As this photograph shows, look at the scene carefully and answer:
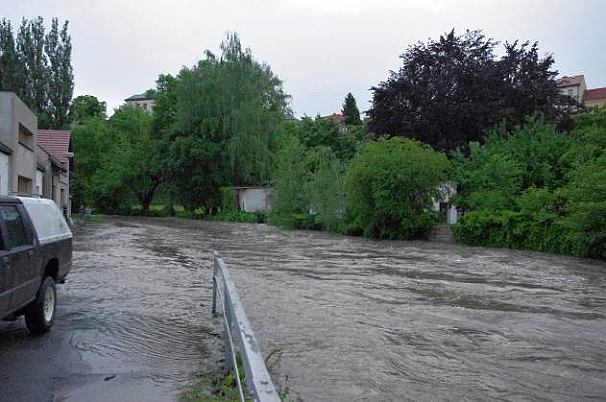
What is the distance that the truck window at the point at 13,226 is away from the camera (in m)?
6.59

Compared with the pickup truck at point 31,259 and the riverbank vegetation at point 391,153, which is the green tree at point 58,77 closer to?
the riverbank vegetation at point 391,153

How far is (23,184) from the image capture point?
23.8 meters

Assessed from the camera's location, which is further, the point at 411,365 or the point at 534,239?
the point at 534,239

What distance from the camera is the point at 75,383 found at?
5.60 meters

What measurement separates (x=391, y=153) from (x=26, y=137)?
57.2ft

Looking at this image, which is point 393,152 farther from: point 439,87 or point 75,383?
point 75,383

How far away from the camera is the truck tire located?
7289 millimetres

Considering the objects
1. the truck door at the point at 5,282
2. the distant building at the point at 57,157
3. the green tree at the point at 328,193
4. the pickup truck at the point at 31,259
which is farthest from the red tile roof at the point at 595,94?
the truck door at the point at 5,282

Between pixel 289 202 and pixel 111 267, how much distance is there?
83.7ft

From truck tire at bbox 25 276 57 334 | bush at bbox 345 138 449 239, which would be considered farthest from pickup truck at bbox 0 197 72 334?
bush at bbox 345 138 449 239

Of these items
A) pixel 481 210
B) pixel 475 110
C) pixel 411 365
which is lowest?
pixel 411 365

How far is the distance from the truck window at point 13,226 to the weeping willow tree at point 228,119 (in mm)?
43918

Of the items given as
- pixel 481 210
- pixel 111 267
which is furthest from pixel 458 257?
pixel 111 267

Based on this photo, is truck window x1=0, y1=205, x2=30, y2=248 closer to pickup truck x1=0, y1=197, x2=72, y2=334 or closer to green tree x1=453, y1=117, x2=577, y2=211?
pickup truck x1=0, y1=197, x2=72, y2=334
